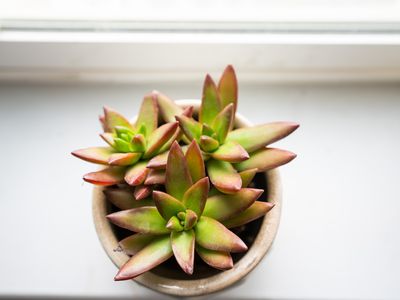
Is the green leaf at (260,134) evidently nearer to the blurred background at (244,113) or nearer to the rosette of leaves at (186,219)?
the rosette of leaves at (186,219)

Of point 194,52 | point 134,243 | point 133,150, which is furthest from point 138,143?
point 194,52

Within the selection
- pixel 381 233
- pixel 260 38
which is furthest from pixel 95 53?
pixel 381 233

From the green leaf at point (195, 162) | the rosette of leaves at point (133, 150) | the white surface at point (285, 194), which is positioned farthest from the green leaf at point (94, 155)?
the white surface at point (285, 194)

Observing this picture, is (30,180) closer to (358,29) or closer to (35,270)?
(35,270)

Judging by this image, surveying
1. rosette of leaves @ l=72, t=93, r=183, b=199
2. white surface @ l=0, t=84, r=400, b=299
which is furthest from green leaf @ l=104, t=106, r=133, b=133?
white surface @ l=0, t=84, r=400, b=299

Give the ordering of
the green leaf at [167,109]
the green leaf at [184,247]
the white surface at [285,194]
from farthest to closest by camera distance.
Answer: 1. the white surface at [285,194]
2. the green leaf at [167,109]
3. the green leaf at [184,247]

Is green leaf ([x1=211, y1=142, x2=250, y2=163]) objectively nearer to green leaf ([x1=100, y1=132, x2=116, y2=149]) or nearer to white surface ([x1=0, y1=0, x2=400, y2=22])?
green leaf ([x1=100, y1=132, x2=116, y2=149])
